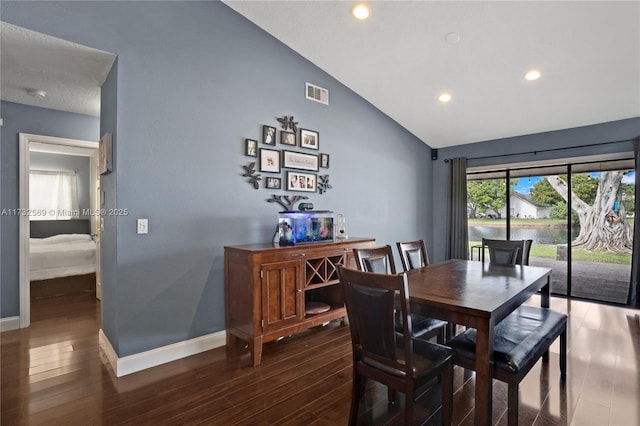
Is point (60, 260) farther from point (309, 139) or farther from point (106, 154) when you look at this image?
point (309, 139)

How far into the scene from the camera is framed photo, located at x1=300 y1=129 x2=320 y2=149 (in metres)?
3.65

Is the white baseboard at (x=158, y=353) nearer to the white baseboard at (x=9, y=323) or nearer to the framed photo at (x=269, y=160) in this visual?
the white baseboard at (x=9, y=323)

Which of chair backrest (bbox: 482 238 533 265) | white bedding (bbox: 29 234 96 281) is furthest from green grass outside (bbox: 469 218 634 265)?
white bedding (bbox: 29 234 96 281)

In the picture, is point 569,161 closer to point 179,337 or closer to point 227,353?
point 227,353

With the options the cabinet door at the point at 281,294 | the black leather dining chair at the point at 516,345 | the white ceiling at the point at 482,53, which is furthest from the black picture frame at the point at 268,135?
the black leather dining chair at the point at 516,345

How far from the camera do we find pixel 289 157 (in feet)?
11.5

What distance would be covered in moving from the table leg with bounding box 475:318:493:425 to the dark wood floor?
0.42 metres

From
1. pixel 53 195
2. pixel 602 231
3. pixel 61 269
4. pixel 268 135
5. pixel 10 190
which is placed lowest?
pixel 61 269

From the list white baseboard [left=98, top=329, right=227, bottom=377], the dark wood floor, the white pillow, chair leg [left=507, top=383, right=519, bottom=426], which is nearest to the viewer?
chair leg [left=507, top=383, right=519, bottom=426]

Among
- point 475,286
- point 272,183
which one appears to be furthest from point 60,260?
point 475,286

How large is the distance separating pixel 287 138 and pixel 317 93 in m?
0.78

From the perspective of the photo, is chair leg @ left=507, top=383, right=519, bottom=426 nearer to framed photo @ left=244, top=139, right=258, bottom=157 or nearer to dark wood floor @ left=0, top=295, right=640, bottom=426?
dark wood floor @ left=0, top=295, right=640, bottom=426

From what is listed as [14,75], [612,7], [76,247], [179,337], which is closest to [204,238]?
[179,337]

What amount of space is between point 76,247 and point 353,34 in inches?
198
